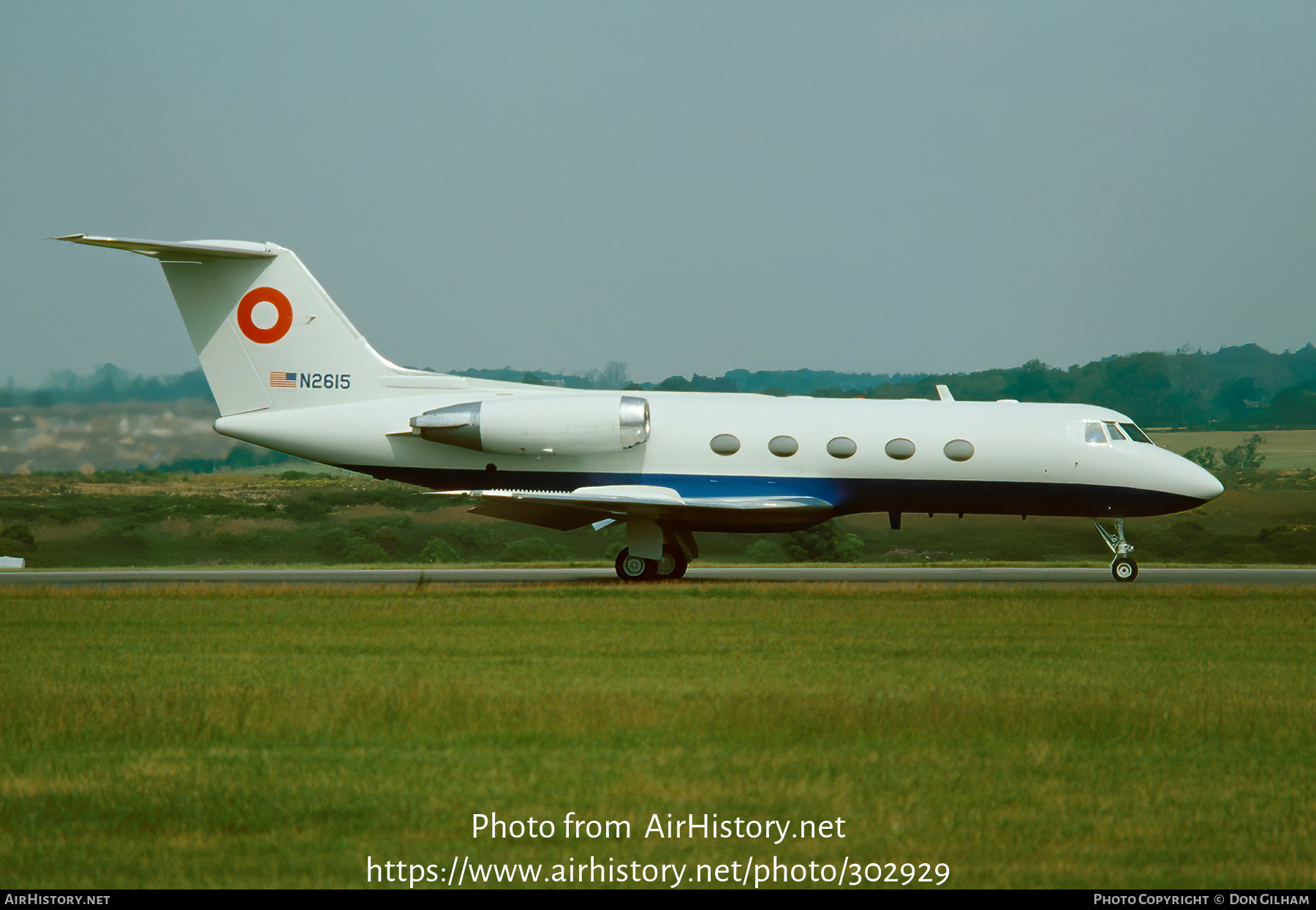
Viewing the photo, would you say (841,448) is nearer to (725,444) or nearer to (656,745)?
(725,444)

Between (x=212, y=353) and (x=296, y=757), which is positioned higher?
(x=212, y=353)

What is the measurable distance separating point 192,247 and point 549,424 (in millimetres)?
7595

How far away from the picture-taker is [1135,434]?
23.6m

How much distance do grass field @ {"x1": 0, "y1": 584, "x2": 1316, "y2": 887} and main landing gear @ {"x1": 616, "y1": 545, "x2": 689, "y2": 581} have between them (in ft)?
23.7

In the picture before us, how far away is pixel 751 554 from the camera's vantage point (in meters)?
37.4

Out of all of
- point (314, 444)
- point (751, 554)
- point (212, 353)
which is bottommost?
point (751, 554)

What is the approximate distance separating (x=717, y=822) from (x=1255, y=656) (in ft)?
28.6

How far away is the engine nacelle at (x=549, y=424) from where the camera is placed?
74.3ft

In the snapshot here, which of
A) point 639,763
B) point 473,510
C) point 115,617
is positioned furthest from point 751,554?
point 639,763

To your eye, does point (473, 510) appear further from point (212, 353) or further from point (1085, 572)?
point (1085, 572)

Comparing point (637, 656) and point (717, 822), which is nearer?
point (717, 822)

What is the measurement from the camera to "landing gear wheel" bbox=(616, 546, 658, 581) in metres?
22.9

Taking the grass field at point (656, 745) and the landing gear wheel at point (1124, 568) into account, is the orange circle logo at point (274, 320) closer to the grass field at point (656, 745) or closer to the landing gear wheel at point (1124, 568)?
the grass field at point (656, 745)

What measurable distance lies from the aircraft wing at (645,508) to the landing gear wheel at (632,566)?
0.71 meters
